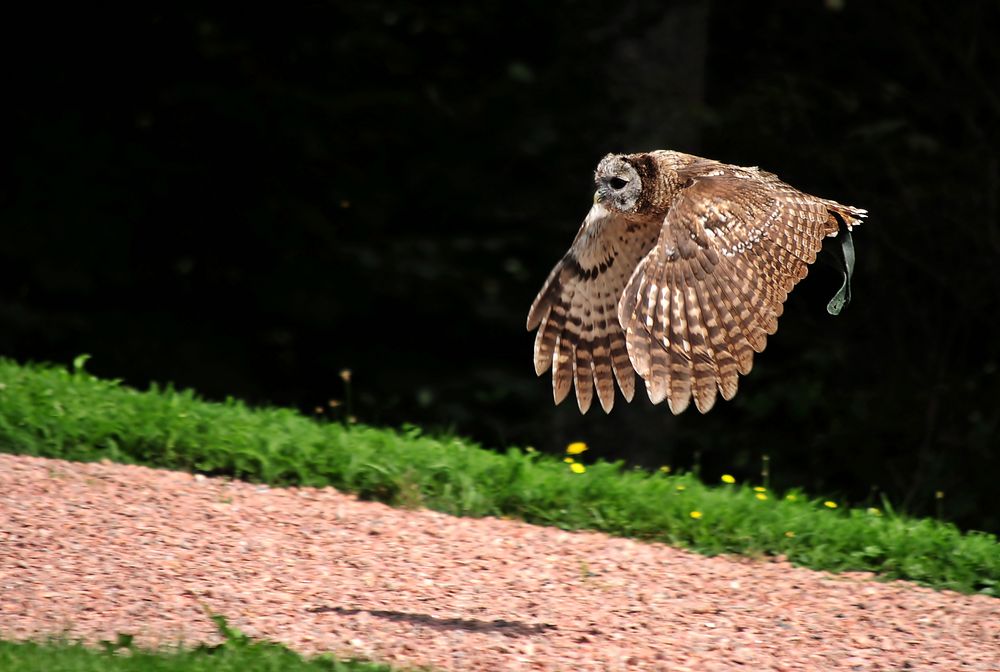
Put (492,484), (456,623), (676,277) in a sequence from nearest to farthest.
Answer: (456,623) → (676,277) → (492,484)

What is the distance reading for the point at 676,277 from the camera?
501 centimetres

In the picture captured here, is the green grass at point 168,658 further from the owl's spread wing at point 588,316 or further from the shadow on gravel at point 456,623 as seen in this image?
the owl's spread wing at point 588,316

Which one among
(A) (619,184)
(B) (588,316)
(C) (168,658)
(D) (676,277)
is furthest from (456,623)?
(A) (619,184)

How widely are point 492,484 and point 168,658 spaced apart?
2299 millimetres

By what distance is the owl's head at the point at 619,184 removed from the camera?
5.46 metres

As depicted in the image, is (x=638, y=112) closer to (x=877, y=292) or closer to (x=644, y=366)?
(x=877, y=292)

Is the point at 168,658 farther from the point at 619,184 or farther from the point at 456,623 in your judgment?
the point at 619,184

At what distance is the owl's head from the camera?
546cm

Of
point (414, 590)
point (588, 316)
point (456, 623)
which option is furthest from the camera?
point (588, 316)

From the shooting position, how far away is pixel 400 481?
5.94 m

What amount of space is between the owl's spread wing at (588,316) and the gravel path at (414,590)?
0.66 meters

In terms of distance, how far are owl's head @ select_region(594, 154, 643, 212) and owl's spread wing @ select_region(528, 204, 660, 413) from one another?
20 cm

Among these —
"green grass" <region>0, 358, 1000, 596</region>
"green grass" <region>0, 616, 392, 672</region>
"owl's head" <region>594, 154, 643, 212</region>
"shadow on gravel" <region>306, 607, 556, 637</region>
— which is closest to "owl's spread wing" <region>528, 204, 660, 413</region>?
"owl's head" <region>594, 154, 643, 212</region>

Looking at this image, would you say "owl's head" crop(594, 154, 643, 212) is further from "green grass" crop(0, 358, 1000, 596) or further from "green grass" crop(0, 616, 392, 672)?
"green grass" crop(0, 616, 392, 672)
